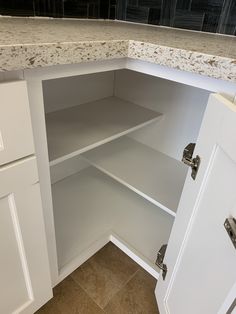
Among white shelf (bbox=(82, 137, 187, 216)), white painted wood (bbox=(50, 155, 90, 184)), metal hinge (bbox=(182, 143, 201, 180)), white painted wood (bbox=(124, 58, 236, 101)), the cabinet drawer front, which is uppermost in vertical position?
white painted wood (bbox=(124, 58, 236, 101))

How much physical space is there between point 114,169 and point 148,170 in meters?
0.18

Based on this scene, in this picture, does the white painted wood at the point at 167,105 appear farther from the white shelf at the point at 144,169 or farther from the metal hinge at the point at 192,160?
the metal hinge at the point at 192,160

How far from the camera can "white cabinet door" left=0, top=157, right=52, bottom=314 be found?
0.54 meters

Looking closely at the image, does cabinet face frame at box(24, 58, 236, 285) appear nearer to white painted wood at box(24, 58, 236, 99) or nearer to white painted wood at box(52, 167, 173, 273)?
white painted wood at box(24, 58, 236, 99)

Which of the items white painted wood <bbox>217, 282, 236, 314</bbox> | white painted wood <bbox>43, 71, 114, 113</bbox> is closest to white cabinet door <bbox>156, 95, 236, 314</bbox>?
white painted wood <bbox>217, 282, 236, 314</bbox>

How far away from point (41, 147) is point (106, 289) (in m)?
0.76

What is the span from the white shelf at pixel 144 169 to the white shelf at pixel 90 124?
0.73ft

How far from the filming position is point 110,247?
1.21 meters

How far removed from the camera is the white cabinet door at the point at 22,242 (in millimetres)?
544

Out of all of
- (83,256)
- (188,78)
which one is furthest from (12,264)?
(188,78)

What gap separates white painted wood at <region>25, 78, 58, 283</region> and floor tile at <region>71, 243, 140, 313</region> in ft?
1.05

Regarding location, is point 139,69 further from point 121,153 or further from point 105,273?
point 105,273

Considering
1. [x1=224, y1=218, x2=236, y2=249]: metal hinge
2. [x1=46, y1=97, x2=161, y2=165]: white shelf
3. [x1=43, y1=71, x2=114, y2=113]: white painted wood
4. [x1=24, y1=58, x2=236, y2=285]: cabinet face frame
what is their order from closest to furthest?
1. [x1=224, y1=218, x2=236, y2=249]: metal hinge
2. [x1=24, y1=58, x2=236, y2=285]: cabinet face frame
3. [x1=46, y1=97, x2=161, y2=165]: white shelf
4. [x1=43, y1=71, x2=114, y2=113]: white painted wood

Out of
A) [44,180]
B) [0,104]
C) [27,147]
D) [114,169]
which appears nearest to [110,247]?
[114,169]
